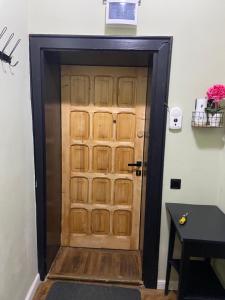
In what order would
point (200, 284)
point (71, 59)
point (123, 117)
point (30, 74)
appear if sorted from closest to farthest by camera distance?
point (200, 284), point (30, 74), point (71, 59), point (123, 117)

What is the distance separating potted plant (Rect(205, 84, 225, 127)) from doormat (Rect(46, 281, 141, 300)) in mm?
1600

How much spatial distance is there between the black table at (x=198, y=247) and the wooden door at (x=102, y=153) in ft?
2.49

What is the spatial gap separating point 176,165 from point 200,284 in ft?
2.96

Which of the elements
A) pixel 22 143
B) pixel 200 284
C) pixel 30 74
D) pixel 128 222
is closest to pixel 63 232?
pixel 128 222

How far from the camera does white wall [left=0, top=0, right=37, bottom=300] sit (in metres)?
1.60

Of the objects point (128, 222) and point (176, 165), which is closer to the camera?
point (176, 165)

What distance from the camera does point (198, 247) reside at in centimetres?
159

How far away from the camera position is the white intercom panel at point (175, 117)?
2.04 metres

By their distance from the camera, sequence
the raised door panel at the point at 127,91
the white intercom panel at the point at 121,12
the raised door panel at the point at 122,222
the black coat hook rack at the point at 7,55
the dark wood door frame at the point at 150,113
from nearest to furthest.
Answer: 1. the black coat hook rack at the point at 7,55
2. the white intercom panel at the point at 121,12
3. the dark wood door frame at the point at 150,113
4. the raised door panel at the point at 127,91
5. the raised door panel at the point at 122,222

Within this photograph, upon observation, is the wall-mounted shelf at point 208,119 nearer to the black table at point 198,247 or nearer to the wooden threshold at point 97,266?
the black table at point 198,247

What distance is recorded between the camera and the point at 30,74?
203 cm

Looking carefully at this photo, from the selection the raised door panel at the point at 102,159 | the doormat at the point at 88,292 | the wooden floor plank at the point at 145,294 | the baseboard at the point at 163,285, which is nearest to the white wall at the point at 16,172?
the wooden floor plank at the point at 145,294

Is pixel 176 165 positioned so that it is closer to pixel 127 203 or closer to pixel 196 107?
pixel 196 107

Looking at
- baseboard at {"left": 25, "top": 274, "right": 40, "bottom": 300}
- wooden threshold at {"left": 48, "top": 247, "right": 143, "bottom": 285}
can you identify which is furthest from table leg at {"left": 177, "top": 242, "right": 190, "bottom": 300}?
baseboard at {"left": 25, "top": 274, "right": 40, "bottom": 300}
